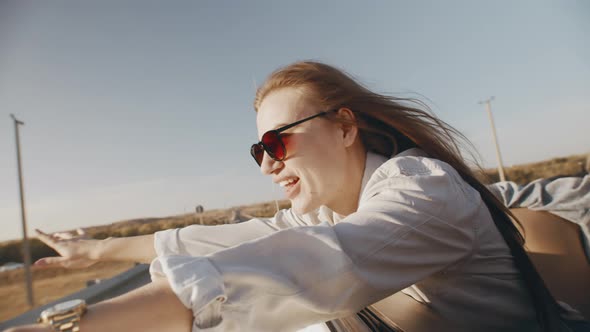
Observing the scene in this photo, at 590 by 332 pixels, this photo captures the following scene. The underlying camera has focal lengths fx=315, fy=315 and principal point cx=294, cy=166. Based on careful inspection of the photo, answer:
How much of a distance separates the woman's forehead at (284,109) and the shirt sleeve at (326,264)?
0.78 meters

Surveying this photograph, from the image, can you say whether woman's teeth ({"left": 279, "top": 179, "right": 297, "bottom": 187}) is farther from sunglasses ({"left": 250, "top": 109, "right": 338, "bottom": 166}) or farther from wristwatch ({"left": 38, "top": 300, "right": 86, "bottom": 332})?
wristwatch ({"left": 38, "top": 300, "right": 86, "bottom": 332})

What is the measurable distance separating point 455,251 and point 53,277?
91.7ft

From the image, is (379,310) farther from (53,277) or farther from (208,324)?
(53,277)

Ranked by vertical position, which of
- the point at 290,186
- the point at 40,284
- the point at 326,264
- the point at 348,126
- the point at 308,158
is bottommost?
the point at 40,284

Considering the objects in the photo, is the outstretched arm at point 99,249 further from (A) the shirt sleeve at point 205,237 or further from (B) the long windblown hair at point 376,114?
(B) the long windblown hair at point 376,114

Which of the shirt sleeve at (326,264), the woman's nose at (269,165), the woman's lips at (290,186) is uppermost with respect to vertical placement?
the woman's nose at (269,165)

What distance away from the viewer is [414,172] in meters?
1.00

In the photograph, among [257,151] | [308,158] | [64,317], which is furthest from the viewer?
[257,151]

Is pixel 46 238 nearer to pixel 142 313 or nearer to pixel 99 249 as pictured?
pixel 99 249

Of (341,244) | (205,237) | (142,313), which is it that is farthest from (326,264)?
(205,237)

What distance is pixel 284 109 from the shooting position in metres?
1.62

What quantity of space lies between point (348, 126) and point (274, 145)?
0.41 meters

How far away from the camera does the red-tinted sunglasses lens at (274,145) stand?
1.53 meters

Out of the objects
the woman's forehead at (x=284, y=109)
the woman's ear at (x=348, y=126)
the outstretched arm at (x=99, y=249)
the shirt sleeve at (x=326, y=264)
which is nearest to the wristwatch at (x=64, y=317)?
the shirt sleeve at (x=326, y=264)
